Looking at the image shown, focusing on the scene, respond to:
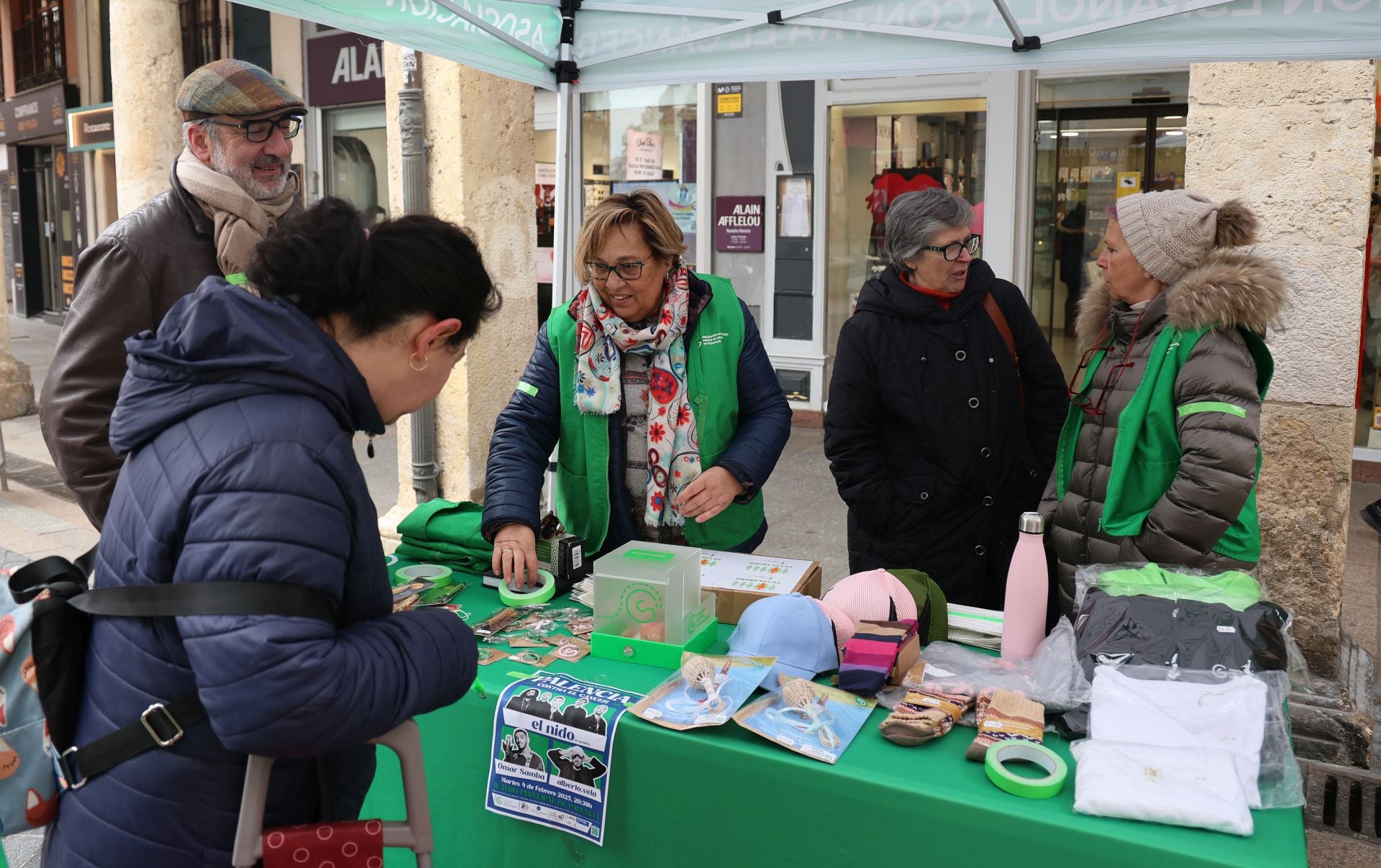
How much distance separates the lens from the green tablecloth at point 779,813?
1.54 m

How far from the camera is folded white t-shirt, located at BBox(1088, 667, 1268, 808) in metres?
1.66

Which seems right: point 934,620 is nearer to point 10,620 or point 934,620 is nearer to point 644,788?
point 644,788

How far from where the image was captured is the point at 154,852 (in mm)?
1408

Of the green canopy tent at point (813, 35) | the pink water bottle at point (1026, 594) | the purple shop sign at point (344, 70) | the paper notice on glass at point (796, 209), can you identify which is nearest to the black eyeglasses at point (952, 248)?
the green canopy tent at point (813, 35)

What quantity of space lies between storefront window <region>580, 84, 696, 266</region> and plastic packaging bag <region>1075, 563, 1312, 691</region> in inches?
283

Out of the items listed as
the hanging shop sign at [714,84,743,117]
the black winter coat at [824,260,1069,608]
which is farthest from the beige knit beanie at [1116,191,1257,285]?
the hanging shop sign at [714,84,743,117]

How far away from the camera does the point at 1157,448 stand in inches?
105

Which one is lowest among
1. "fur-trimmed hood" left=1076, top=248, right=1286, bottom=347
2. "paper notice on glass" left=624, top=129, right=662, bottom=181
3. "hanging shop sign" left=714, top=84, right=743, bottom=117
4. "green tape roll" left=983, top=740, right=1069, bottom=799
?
"green tape roll" left=983, top=740, right=1069, bottom=799

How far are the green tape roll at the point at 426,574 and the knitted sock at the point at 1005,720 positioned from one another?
4.16 ft

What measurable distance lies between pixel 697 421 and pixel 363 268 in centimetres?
147

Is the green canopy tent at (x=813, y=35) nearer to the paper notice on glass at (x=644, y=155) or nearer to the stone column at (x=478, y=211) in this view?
the stone column at (x=478, y=211)

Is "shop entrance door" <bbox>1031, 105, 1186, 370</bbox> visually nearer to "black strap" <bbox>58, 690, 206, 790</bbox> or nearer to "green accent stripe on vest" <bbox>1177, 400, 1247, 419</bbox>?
"green accent stripe on vest" <bbox>1177, 400, 1247, 419</bbox>

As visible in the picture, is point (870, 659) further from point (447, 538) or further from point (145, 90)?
point (145, 90)

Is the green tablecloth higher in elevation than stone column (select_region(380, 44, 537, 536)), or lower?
lower
